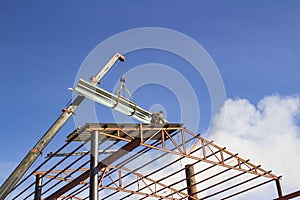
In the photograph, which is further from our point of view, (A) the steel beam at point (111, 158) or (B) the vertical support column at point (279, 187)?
(B) the vertical support column at point (279, 187)

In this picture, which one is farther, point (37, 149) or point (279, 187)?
point (279, 187)

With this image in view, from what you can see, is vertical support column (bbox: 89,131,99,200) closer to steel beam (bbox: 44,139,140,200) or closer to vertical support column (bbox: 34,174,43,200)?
steel beam (bbox: 44,139,140,200)

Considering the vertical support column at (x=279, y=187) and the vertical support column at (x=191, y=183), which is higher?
the vertical support column at (x=191, y=183)

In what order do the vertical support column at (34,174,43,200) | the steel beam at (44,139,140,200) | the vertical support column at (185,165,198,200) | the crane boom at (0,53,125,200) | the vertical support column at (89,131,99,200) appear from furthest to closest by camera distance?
the vertical support column at (34,174,43,200) < the vertical support column at (185,165,198,200) < the crane boom at (0,53,125,200) < the steel beam at (44,139,140,200) < the vertical support column at (89,131,99,200)

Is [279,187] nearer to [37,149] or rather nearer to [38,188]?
[37,149]

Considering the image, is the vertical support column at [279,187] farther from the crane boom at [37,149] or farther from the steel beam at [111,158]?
the crane boom at [37,149]

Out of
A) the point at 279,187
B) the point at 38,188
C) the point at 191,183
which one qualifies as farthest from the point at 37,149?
the point at 279,187

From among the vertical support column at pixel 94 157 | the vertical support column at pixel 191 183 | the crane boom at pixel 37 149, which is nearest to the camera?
the vertical support column at pixel 94 157

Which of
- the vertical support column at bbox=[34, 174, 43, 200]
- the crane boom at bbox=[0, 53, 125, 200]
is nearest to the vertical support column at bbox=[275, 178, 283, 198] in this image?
the crane boom at bbox=[0, 53, 125, 200]

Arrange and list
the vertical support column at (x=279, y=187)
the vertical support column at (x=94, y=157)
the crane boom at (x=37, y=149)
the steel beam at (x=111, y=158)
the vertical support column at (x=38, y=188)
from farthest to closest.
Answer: the vertical support column at (x=38, y=188) → the vertical support column at (x=279, y=187) → the crane boom at (x=37, y=149) → the steel beam at (x=111, y=158) → the vertical support column at (x=94, y=157)

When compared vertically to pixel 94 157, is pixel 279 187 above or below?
below

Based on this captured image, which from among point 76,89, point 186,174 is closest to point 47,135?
point 76,89

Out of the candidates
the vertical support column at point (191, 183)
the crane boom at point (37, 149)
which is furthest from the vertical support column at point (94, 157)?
the vertical support column at point (191, 183)

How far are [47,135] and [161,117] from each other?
710cm
